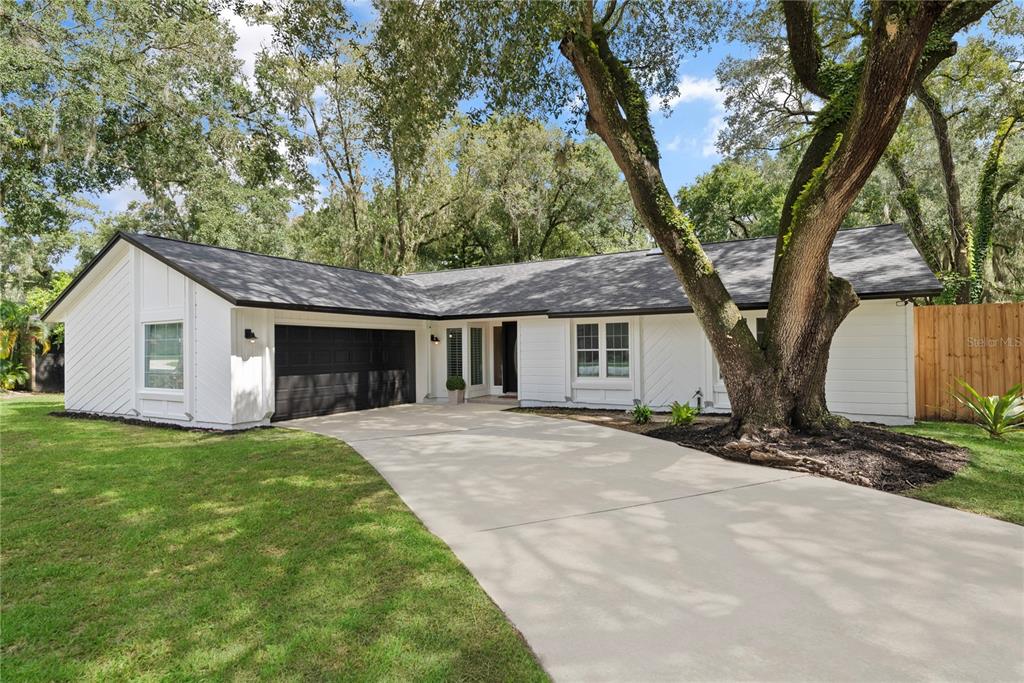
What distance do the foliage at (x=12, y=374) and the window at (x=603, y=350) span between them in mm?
17587

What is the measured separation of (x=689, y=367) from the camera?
10984mm

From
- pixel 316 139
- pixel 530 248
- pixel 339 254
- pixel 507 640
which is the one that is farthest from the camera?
pixel 530 248

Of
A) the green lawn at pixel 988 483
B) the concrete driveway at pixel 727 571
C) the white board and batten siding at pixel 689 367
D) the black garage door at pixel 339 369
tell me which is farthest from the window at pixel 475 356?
the green lawn at pixel 988 483

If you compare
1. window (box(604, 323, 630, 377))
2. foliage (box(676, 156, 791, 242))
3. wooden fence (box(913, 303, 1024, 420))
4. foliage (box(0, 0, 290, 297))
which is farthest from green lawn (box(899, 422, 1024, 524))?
foliage (box(676, 156, 791, 242))

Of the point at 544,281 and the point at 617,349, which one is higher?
the point at 544,281

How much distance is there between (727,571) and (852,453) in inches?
152

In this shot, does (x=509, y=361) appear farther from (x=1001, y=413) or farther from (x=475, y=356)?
(x=1001, y=413)

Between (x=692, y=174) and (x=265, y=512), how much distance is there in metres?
26.9

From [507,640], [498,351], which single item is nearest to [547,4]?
[507,640]

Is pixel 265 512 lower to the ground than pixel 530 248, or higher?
lower

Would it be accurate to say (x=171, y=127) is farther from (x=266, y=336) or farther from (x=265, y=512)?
(x=265, y=512)

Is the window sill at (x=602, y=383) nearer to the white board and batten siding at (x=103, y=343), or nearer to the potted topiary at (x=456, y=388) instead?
the potted topiary at (x=456, y=388)

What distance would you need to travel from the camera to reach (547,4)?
7051 millimetres

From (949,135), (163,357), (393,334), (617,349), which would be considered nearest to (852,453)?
(617,349)
